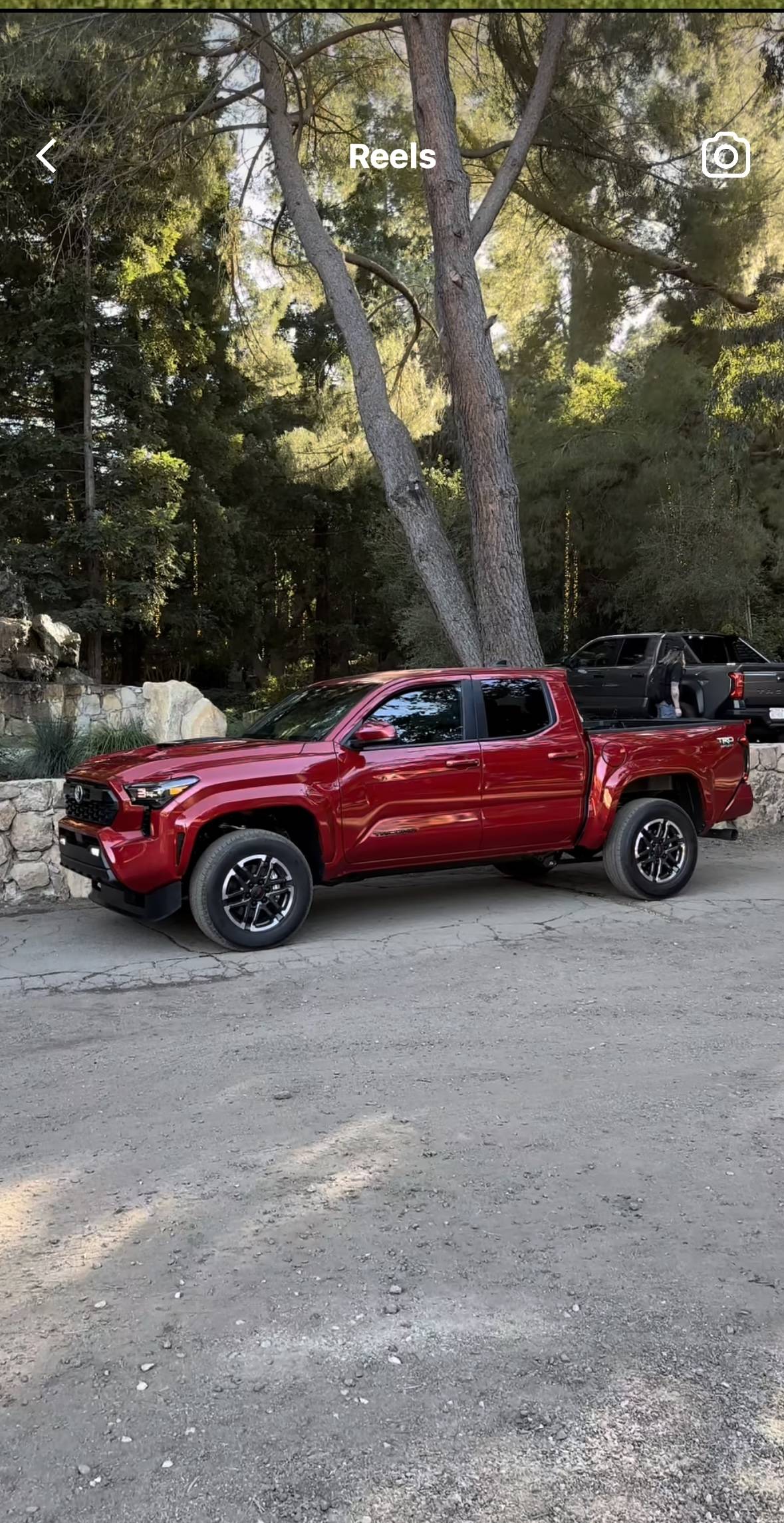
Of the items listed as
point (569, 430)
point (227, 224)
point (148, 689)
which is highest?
point (227, 224)

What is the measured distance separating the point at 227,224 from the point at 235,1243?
15.7 meters

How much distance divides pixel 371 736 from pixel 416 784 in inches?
19.3

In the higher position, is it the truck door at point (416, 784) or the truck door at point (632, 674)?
the truck door at point (632, 674)

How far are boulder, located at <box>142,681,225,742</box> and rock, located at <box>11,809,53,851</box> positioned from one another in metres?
3.99

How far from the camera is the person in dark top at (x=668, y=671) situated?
47.4 feet

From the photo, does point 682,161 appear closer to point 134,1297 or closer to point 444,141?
point 444,141

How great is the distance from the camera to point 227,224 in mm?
15844

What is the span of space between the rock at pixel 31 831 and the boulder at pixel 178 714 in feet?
13.1

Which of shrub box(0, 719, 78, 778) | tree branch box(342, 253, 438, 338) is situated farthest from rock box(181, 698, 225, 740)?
tree branch box(342, 253, 438, 338)

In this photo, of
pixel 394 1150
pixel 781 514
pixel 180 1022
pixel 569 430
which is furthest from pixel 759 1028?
pixel 569 430

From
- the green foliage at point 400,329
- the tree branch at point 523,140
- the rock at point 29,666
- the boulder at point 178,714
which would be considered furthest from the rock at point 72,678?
the tree branch at point 523,140

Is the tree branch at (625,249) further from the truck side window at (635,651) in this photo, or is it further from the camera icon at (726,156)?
the truck side window at (635,651)

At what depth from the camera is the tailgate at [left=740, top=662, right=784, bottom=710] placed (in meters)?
15.3

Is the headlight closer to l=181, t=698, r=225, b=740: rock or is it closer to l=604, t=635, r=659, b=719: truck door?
l=181, t=698, r=225, b=740: rock
